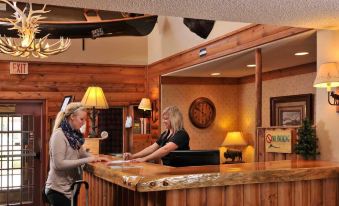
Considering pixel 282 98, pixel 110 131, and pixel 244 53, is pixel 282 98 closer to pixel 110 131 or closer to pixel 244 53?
pixel 244 53

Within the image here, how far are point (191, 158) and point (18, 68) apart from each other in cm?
583

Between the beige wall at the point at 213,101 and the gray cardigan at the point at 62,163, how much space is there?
5.23 meters

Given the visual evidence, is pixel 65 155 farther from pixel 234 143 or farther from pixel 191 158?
pixel 234 143

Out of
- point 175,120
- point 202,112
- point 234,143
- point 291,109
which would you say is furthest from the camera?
point 202,112

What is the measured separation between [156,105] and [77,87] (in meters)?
1.66

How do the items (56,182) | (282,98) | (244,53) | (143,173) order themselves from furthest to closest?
(282,98), (244,53), (56,182), (143,173)

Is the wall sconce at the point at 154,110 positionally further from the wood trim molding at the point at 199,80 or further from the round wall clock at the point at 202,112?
the round wall clock at the point at 202,112

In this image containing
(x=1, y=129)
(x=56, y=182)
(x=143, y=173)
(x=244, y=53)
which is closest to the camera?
(x=143, y=173)

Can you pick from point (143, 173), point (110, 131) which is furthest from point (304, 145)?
point (110, 131)

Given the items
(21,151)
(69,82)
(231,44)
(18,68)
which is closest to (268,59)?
(231,44)

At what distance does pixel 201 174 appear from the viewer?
3055 mm

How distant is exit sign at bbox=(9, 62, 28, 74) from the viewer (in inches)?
332

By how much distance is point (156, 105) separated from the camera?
29.4ft

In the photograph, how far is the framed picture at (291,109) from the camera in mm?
6824
